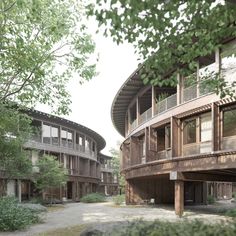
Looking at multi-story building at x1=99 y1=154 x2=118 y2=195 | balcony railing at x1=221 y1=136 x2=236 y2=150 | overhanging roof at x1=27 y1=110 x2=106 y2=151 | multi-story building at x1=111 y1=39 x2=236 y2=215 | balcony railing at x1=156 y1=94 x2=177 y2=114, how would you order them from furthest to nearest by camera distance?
multi-story building at x1=99 y1=154 x2=118 y2=195 < overhanging roof at x1=27 y1=110 x2=106 y2=151 < balcony railing at x1=156 y1=94 x2=177 y2=114 < multi-story building at x1=111 y1=39 x2=236 y2=215 < balcony railing at x1=221 y1=136 x2=236 y2=150

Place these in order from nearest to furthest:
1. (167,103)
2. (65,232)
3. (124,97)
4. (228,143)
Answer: (65,232) → (228,143) → (167,103) → (124,97)

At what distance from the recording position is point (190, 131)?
1080 inches

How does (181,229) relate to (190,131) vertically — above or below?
below

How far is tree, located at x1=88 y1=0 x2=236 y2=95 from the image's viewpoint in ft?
23.5

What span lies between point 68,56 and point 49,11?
184cm

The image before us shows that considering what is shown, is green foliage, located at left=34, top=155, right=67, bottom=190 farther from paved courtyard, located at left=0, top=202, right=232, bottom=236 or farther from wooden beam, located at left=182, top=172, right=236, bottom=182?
wooden beam, located at left=182, top=172, right=236, bottom=182

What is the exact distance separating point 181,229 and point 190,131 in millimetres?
20489

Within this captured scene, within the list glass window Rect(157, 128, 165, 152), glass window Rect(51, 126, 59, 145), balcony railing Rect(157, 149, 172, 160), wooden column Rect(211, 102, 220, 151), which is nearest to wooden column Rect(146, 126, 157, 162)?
balcony railing Rect(157, 149, 172, 160)

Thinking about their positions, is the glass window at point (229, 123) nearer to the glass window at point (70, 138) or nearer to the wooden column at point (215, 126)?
the wooden column at point (215, 126)

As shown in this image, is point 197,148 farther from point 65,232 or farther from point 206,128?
point 65,232

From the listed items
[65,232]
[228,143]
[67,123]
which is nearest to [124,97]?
[228,143]

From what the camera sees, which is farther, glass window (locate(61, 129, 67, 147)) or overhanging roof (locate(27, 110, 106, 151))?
glass window (locate(61, 129, 67, 147))

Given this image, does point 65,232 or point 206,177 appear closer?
point 65,232

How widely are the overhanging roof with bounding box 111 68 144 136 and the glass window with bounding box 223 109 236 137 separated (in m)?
8.38
